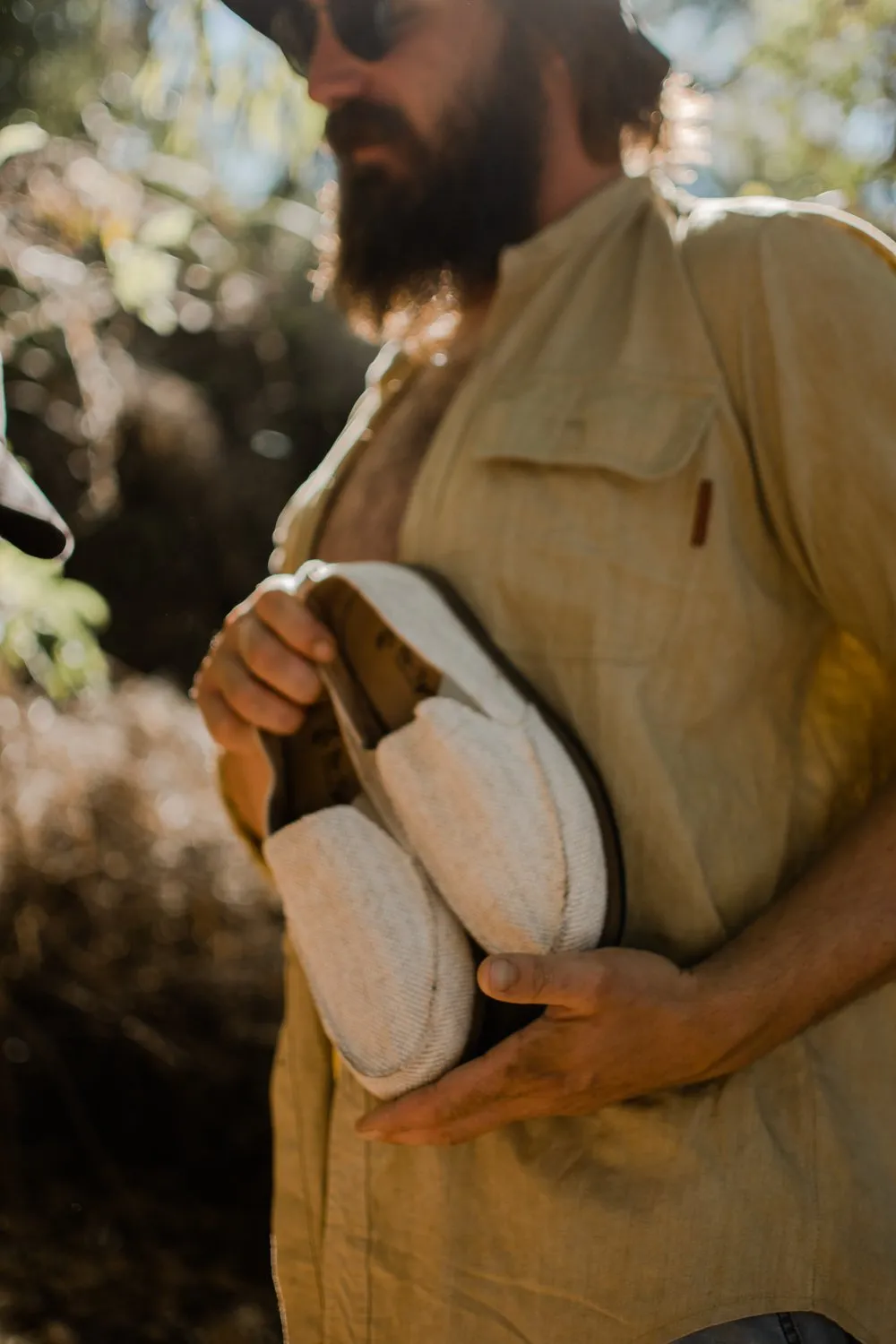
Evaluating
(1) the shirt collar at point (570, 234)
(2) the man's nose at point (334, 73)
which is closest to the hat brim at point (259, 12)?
(2) the man's nose at point (334, 73)

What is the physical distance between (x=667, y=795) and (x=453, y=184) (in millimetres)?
797

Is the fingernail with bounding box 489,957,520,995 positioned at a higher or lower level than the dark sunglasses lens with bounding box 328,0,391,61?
lower

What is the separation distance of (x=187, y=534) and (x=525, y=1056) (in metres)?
4.36

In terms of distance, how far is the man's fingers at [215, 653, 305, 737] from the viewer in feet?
4.02

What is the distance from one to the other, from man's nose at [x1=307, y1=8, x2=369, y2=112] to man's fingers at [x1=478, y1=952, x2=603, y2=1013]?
1063mm

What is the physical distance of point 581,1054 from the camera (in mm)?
964

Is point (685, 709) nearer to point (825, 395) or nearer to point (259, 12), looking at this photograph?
point (825, 395)

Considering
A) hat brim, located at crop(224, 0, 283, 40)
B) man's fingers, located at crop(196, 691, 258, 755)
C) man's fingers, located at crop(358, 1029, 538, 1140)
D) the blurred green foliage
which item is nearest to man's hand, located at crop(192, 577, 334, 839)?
man's fingers, located at crop(196, 691, 258, 755)

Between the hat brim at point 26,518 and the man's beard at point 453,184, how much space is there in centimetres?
58

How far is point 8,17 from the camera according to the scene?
233 cm

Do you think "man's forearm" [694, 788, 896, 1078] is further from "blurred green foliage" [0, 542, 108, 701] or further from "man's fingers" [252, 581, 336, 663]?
"blurred green foliage" [0, 542, 108, 701]

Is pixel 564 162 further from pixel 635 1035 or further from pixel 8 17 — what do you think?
pixel 8 17

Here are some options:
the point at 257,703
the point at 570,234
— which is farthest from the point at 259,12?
the point at 257,703

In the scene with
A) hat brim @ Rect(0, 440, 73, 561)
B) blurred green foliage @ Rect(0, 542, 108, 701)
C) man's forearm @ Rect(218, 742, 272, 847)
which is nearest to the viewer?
hat brim @ Rect(0, 440, 73, 561)
